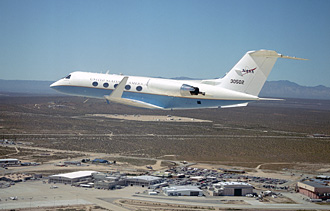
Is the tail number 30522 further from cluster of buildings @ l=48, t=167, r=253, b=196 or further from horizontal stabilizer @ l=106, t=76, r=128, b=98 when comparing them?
cluster of buildings @ l=48, t=167, r=253, b=196

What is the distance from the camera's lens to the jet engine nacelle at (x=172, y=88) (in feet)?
200

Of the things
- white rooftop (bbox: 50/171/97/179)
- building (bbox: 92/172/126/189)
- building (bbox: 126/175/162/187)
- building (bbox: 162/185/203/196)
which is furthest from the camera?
building (bbox: 126/175/162/187)

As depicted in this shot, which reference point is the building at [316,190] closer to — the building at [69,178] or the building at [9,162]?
the building at [69,178]

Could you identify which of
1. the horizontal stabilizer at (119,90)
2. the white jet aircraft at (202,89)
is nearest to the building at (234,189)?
the white jet aircraft at (202,89)

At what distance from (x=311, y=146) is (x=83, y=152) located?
65.3m

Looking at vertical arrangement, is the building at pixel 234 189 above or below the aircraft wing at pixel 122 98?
below

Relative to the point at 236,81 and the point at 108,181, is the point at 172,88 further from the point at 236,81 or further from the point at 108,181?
the point at 108,181

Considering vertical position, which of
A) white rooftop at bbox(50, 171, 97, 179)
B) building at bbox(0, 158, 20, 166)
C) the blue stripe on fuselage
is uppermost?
the blue stripe on fuselage

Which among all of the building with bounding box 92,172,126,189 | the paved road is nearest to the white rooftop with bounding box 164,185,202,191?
the paved road

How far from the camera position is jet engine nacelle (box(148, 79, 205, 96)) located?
61094 millimetres

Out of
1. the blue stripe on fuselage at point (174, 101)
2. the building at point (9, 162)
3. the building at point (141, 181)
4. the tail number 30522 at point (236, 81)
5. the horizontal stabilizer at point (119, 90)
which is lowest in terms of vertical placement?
the building at point (141, 181)

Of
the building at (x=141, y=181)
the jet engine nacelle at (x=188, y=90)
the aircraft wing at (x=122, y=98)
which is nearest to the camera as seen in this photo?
the jet engine nacelle at (x=188, y=90)

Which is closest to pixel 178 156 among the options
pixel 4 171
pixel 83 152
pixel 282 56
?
pixel 83 152

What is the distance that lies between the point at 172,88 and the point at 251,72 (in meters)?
10.7
